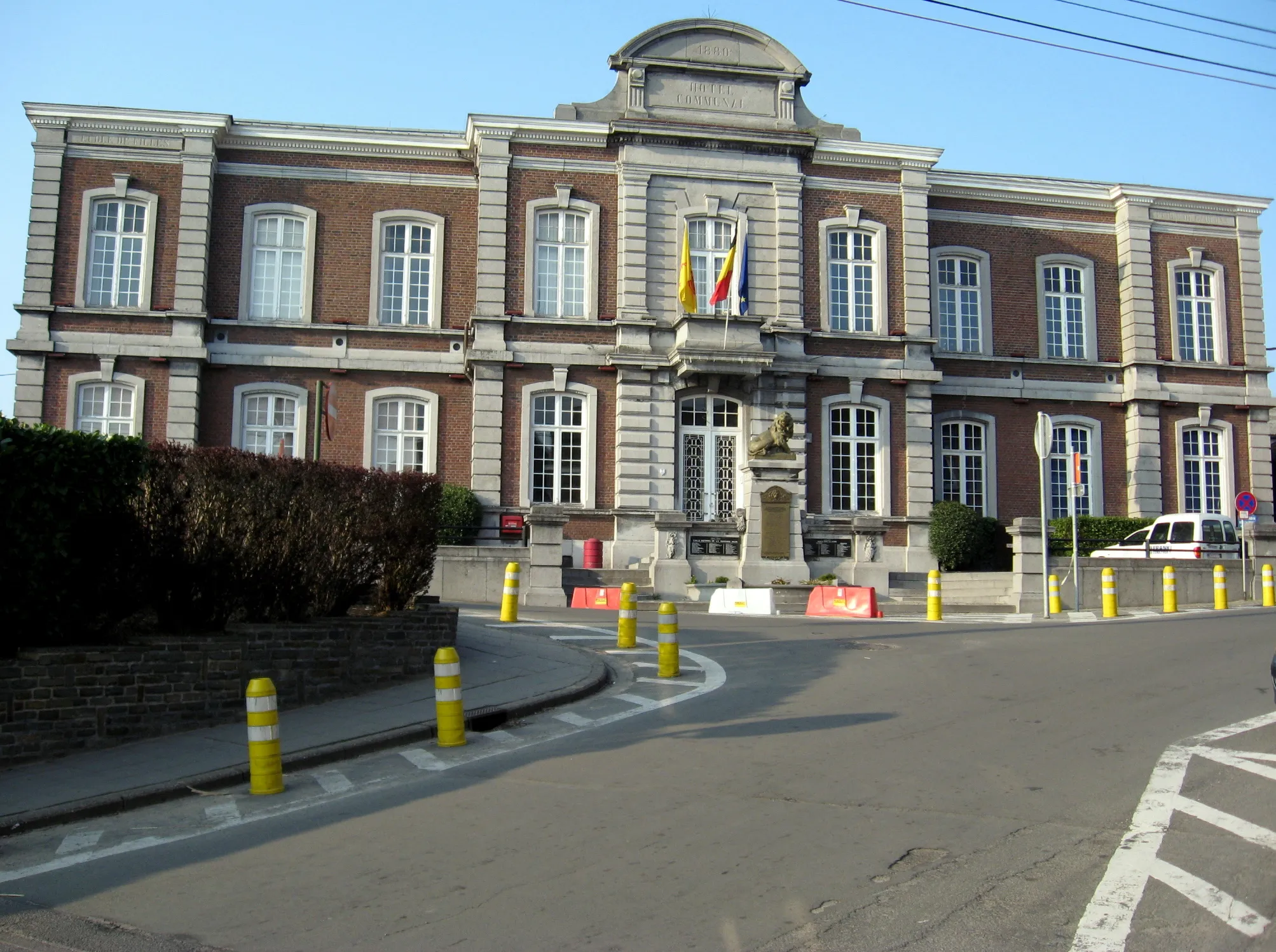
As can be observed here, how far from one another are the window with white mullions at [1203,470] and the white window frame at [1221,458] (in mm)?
36

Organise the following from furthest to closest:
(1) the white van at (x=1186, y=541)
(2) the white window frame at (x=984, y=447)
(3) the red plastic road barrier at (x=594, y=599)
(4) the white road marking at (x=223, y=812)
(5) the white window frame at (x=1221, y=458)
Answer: (5) the white window frame at (x=1221, y=458) → (2) the white window frame at (x=984, y=447) → (1) the white van at (x=1186, y=541) → (3) the red plastic road barrier at (x=594, y=599) → (4) the white road marking at (x=223, y=812)

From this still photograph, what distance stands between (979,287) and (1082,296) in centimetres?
316

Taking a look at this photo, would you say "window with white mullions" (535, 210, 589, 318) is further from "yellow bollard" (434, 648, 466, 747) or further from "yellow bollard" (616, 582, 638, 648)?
"yellow bollard" (434, 648, 466, 747)

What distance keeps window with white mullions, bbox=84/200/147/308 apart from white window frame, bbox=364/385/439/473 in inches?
239

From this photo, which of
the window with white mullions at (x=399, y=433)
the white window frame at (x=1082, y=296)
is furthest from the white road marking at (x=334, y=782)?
the white window frame at (x=1082, y=296)

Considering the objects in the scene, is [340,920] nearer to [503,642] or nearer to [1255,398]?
[503,642]

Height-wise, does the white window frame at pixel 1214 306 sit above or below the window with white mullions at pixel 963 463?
above

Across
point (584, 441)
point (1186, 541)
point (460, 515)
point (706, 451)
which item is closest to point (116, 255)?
point (460, 515)

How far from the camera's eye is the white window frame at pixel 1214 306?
3378 cm

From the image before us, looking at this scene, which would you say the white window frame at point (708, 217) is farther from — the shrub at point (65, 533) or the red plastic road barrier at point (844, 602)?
the shrub at point (65, 533)

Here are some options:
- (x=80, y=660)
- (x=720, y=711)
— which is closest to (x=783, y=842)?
(x=720, y=711)

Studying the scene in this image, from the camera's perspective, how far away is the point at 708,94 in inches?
1179

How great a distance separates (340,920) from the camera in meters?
5.55

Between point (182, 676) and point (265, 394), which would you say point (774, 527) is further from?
point (182, 676)
